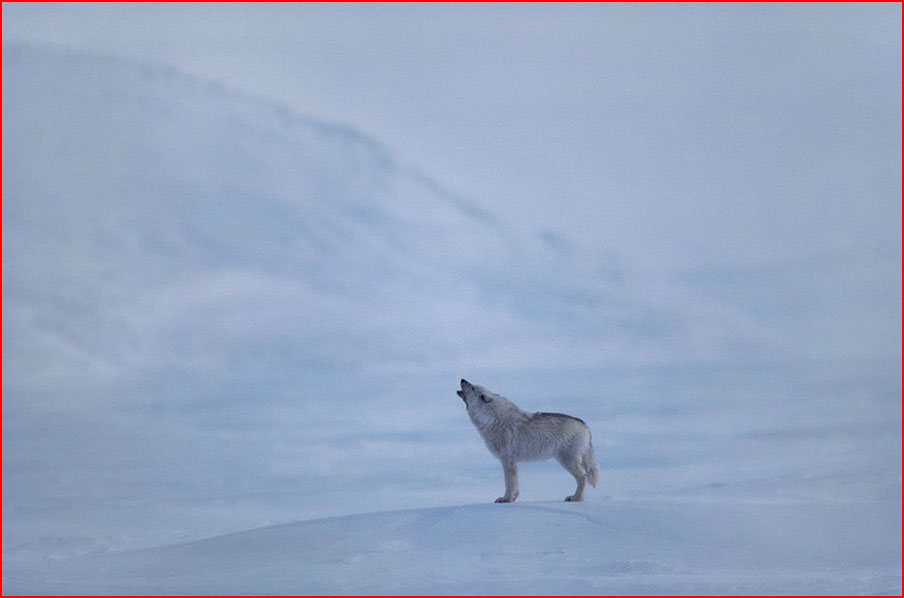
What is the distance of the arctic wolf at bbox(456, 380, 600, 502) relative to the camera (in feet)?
46.8

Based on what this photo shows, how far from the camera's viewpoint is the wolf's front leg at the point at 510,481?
14.3 m

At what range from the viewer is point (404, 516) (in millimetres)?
14297

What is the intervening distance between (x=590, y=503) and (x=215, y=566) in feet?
14.5

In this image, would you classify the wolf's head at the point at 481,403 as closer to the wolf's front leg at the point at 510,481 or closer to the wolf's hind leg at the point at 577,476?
the wolf's front leg at the point at 510,481

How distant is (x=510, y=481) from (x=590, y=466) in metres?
1.01

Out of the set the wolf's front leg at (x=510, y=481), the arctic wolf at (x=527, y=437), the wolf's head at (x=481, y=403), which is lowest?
the wolf's front leg at (x=510, y=481)

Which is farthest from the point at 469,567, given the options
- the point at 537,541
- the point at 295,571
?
the point at 295,571

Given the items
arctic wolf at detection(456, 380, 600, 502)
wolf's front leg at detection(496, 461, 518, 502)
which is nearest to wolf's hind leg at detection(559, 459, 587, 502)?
arctic wolf at detection(456, 380, 600, 502)

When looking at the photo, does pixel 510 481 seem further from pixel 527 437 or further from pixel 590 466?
pixel 590 466

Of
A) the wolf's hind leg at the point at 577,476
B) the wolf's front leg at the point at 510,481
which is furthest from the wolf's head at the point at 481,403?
the wolf's hind leg at the point at 577,476

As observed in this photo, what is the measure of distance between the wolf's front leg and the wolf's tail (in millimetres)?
853

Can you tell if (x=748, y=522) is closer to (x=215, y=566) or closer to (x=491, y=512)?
(x=491, y=512)

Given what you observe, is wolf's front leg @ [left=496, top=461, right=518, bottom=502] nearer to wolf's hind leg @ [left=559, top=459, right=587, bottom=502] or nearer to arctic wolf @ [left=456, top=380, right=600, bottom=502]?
arctic wolf @ [left=456, top=380, right=600, bottom=502]

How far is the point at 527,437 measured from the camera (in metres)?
14.2
